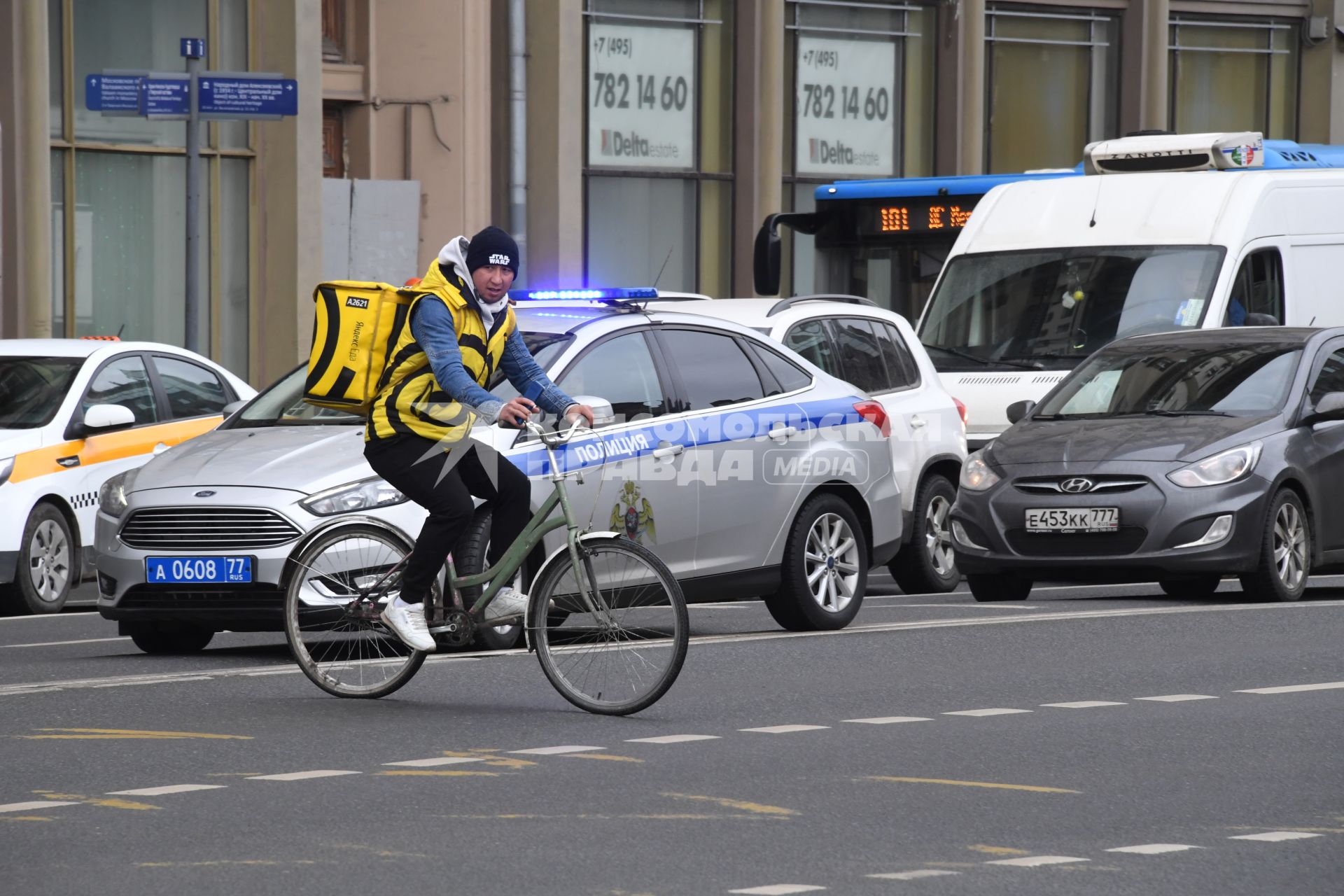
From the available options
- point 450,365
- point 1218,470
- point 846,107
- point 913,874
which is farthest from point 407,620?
point 846,107

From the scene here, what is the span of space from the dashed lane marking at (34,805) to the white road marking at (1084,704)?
3.75 metres

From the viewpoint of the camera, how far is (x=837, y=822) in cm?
652

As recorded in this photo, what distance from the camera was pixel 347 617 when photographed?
905cm

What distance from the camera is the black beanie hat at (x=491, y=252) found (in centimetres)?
873

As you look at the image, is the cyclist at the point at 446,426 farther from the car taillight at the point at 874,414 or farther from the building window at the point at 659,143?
the building window at the point at 659,143

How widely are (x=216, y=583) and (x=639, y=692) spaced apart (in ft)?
8.07

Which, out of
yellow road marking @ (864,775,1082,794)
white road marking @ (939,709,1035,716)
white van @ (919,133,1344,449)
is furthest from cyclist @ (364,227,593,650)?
white van @ (919,133,1344,449)

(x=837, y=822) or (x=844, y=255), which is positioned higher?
(x=844, y=255)

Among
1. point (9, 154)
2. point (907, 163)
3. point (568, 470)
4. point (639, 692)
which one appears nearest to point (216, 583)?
point (568, 470)

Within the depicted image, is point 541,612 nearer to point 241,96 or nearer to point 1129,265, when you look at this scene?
point 241,96

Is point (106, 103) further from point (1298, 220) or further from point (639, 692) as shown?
point (639, 692)

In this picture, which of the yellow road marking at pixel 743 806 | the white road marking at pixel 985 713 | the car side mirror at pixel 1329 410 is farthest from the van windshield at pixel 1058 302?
the yellow road marking at pixel 743 806

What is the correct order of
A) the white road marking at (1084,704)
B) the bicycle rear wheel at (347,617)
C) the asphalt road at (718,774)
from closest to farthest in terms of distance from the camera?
the asphalt road at (718,774) → the white road marking at (1084,704) → the bicycle rear wheel at (347,617)

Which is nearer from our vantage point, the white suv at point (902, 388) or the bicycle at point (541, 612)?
the bicycle at point (541, 612)
